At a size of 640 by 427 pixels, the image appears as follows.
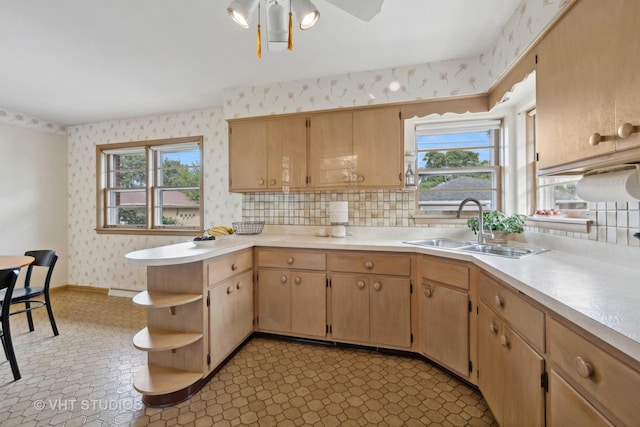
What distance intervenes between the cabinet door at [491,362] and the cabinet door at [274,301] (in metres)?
1.43

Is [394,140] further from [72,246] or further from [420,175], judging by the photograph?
[72,246]

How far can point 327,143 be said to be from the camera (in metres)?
2.56

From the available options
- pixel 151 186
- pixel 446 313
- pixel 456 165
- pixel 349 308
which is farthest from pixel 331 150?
pixel 151 186

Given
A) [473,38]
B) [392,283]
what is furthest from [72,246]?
[473,38]

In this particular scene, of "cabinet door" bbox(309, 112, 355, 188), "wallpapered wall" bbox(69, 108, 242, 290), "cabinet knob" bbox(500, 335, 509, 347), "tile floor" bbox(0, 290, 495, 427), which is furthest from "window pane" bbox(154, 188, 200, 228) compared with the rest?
"cabinet knob" bbox(500, 335, 509, 347)

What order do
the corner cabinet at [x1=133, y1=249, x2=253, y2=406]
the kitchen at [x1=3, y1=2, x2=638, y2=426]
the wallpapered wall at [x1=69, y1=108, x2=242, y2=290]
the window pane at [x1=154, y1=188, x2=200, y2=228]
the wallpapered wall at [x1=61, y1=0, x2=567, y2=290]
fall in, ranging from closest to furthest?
1. the corner cabinet at [x1=133, y1=249, x2=253, y2=406]
2. the wallpapered wall at [x1=61, y1=0, x2=567, y2=290]
3. the kitchen at [x1=3, y1=2, x2=638, y2=426]
4. the wallpapered wall at [x1=69, y1=108, x2=242, y2=290]
5. the window pane at [x1=154, y1=188, x2=200, y2=228]

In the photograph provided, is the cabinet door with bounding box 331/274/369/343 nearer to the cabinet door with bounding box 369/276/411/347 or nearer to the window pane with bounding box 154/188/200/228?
the cabinet door with bounding box 369/276/411/347

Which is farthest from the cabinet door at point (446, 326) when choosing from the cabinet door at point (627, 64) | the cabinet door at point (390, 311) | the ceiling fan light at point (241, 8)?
the ceiling fan light at point (241, 8)

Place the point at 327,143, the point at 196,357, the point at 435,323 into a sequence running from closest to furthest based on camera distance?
the point at 196,357, the point at 435,323, the point at 327,143

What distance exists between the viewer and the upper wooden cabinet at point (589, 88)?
2.87 feet

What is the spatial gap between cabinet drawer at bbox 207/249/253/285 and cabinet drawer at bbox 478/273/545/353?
5.61 feet

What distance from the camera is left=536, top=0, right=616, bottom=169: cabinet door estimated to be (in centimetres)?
96

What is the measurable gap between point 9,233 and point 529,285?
5363 mm

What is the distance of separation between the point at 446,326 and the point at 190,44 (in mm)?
2866
